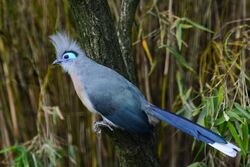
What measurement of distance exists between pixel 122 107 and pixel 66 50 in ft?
1.31

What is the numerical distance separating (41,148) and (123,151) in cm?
71

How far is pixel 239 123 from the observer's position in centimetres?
249

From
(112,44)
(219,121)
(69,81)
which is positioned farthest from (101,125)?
(69,81)

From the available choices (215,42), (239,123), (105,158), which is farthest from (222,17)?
(105,158)

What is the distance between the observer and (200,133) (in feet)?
7.54

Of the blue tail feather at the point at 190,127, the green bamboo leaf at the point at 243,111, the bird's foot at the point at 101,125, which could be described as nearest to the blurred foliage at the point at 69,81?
the green bamboo leaf at the point at 243,111

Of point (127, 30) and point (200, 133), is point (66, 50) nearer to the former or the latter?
point (127, 30)

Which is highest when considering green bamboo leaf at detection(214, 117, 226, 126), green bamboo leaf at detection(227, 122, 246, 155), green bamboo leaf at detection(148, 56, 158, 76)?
green bamboo leaf at detection(148, 56, 158, 76)

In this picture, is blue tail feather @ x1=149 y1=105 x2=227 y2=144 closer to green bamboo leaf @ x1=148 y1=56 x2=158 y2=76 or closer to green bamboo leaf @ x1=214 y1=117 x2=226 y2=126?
green bamboo leaf @ x1=214 y1=117 x2=226 y2=126

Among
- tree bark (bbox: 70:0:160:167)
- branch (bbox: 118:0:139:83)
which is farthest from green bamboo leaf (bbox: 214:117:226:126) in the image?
branch (bbox: 118:0:139:83)

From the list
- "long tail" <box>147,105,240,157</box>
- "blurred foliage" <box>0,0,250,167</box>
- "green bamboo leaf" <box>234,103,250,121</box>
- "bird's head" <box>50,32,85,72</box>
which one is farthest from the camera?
"blurred foliage" <box>0,0,250,167</box>

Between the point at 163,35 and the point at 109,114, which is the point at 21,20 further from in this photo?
the point at 109,114

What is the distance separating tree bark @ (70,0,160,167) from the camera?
2.29 metres

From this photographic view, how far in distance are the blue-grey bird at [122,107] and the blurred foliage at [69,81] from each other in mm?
478
